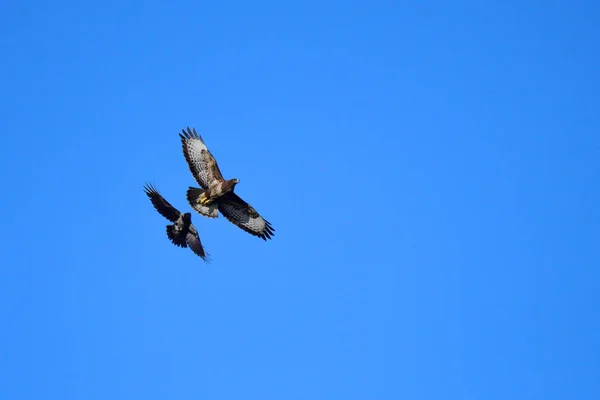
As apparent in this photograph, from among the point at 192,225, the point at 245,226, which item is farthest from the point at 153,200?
the point at 245,226

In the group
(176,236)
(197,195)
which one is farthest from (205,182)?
(176,236)

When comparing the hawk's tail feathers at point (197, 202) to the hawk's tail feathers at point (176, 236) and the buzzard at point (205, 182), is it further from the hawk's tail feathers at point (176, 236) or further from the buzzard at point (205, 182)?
the hawk's tail feathers at point (176, 236)

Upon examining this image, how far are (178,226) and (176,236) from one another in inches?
10.8

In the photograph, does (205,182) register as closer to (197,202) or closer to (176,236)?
(197,202)

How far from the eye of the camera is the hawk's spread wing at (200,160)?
20.4 m

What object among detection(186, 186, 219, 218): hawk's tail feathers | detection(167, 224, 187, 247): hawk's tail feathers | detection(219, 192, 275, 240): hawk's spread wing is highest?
detection(219, 192, 275, 240): hawk's spread wing

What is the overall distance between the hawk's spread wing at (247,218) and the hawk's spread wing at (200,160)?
1.01 m

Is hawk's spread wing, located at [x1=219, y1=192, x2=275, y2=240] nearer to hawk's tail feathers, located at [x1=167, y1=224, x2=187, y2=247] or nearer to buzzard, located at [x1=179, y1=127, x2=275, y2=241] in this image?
buzzard, located at [x1=179, y1=127, x2=275, y2=241]

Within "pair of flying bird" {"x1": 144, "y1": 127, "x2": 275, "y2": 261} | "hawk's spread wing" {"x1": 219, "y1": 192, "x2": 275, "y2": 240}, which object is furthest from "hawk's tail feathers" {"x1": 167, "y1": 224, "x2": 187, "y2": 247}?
"hawk's spread wing" {"x1": 219, "y1": 192, "x2": 275, "y2": 240}

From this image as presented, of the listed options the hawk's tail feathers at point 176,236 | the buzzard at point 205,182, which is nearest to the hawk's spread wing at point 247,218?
the buzzard at point 205,182

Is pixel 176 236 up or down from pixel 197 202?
down

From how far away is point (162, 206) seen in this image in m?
20.4

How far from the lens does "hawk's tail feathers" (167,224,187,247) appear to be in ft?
66.9

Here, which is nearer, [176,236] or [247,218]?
[176,236]
